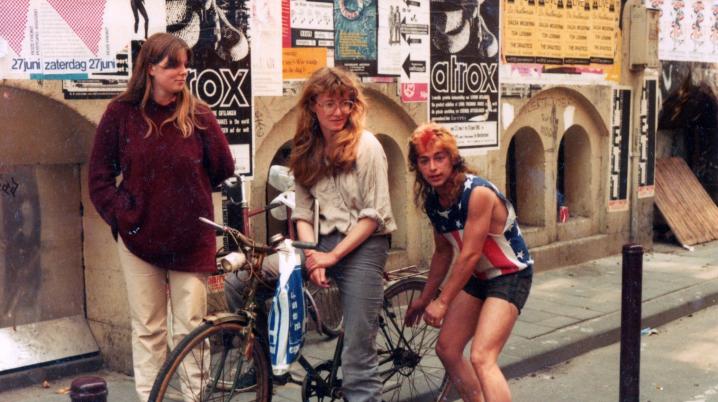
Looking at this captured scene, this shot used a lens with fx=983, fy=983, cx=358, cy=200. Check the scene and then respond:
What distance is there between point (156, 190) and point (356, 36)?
11.2ft

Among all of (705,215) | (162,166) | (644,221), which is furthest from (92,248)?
(705,215)

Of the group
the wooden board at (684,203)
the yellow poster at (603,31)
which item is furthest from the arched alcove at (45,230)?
the wooden board at (684,203)

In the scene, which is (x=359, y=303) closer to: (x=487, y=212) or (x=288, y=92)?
(x=487, y=212)

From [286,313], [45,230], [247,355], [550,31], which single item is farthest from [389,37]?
[247,355]

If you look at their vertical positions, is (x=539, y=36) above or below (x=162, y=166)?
above

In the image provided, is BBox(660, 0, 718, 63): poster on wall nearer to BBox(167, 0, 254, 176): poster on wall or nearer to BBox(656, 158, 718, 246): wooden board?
BBox(656, 158, 718, 246): wooden board

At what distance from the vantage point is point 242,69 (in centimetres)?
659

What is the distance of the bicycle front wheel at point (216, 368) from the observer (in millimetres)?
4078

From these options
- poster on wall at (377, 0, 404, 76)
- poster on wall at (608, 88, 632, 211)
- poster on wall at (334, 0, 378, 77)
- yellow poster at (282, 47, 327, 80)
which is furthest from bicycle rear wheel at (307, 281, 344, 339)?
poster on wall at (608, 88, 632, 211)

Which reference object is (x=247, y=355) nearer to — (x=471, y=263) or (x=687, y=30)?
(x=471, y=263)

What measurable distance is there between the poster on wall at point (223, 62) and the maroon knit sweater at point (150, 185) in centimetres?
176

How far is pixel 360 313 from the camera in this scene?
4496mm

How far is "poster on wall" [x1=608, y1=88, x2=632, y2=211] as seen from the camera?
34.6 ft

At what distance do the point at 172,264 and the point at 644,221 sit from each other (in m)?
7.62
